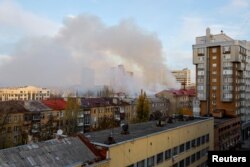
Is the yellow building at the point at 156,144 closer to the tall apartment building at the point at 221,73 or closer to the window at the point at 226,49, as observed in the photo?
the tall apartment building at the point at 221,73

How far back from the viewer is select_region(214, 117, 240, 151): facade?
42.4m

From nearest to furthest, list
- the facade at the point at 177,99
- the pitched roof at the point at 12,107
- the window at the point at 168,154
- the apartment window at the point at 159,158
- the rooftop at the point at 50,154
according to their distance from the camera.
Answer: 1. the rooftop at the point at 50,154
2. the apartment window at the point at 159,158
3. the window at the point at 168,154
4. the pitched roof at the point at 12,107
5. the facade at the point at 177,99

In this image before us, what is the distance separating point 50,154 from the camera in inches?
706

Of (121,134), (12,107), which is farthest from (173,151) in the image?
(12,107)

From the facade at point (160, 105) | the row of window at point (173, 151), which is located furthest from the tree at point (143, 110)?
the facade at point (160, 105)

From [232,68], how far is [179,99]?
37.3 meters

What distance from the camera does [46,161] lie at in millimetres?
17188

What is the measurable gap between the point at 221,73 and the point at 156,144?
38666mm

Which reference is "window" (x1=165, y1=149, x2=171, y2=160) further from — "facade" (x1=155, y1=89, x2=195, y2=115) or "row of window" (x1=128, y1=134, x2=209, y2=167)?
"facade" (x1=155, y1=89, x2=195, y2=115)

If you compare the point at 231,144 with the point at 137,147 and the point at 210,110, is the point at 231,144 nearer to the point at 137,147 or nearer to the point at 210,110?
the point at 210,110

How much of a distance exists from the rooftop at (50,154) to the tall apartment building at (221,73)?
40552mm

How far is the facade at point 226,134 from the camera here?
42.4 m

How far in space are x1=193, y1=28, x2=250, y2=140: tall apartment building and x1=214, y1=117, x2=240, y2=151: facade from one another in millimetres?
4419

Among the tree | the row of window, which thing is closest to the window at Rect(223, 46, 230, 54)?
the tree
